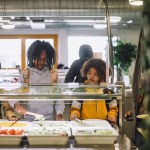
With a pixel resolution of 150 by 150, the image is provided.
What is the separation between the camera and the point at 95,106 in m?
2.09

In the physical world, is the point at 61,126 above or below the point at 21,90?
below

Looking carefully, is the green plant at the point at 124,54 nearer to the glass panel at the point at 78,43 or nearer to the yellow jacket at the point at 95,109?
the glass panel at the point at 78,43

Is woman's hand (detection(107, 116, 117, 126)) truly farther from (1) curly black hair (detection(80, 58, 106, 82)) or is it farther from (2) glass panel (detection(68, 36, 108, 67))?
(2) glass panel (detection(68, 36, 108, 67))

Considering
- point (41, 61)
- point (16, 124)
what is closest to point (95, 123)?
point (16, 124)

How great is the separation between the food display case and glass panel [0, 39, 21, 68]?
8543 millimetres

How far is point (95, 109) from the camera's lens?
2098mm

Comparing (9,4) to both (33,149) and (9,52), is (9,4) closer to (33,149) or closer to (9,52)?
(33,149)

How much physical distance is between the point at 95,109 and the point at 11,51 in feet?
28.2

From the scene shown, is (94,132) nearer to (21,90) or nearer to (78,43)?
(21,90)

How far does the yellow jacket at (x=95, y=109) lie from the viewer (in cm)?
208

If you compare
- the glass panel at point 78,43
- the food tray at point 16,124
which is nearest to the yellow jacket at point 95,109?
the food tray at point 16,124

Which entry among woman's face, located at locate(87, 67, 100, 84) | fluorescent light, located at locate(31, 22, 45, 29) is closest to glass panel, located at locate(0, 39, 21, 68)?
fluorescent light, located at locate(31, 22, 45, 29)

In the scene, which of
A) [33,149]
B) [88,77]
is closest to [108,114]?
[88,77]

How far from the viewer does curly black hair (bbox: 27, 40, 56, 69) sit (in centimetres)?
227
